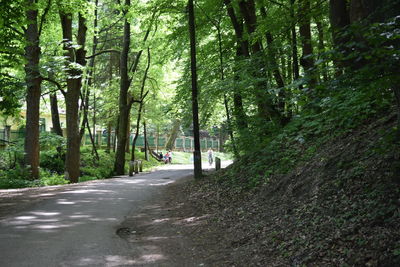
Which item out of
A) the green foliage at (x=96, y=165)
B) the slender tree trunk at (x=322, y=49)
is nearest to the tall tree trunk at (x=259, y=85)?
the slender tree trunk at (x=322, y=49)

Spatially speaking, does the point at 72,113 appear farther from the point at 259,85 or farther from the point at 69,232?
the point at 69,232

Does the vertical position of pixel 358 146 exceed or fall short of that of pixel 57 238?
it exceeds it

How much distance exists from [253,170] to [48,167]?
52.5 feet

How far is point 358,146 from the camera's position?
19.6 ft

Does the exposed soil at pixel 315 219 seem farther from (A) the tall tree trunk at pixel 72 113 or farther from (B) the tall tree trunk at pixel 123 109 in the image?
(B) the tall tree trunk at pixel 123 109

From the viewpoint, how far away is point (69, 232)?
6.69 metres

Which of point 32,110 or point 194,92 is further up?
point 194,92

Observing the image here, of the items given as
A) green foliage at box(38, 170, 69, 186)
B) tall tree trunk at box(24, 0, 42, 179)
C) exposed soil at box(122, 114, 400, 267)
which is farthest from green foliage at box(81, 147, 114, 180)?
exposed soil at box(122, 114, 400, 267)

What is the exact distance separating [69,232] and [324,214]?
15.8 feet

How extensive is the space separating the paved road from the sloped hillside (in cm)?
169

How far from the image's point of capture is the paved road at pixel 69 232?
5.28 m

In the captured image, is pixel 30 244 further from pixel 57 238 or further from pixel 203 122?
pixel 203 122

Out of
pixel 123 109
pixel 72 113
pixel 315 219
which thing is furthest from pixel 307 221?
pixel 123 109

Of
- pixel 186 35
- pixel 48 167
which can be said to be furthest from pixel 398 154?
pixel 48 167
